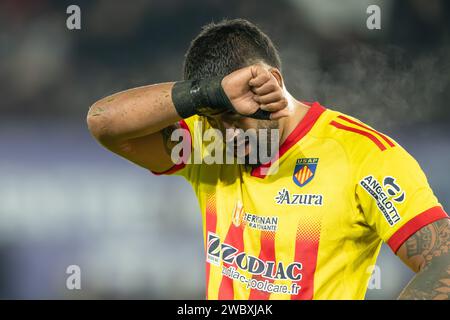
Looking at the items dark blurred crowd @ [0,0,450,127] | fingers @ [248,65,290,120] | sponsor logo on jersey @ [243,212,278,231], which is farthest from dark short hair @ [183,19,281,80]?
dark blurred crowd @ [0,0,450,127]

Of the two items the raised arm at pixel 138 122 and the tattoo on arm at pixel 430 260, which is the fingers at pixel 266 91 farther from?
the tattoo on arm at pixel 430 260

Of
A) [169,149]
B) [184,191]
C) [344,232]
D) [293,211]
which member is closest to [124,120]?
[169,149]

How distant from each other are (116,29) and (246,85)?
3.33 metres

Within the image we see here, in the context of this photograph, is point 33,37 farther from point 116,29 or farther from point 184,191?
point 184,191

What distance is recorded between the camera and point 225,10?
4941mm

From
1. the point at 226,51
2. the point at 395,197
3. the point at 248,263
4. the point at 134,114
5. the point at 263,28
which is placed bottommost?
the point at 248,263

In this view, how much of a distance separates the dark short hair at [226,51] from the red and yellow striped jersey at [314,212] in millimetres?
259

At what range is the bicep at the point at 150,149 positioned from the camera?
2254mm

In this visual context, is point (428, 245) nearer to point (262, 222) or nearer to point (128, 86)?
point (262, 222)

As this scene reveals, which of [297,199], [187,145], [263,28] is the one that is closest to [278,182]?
[297,199]

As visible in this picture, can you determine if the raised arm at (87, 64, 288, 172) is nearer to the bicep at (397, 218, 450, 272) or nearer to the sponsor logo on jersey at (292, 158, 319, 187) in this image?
the sponsor logo on jersey at (292, 158, 319, 187)

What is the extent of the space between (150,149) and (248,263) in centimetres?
52

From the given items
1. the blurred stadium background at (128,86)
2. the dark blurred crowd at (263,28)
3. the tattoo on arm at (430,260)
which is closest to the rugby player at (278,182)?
the tattoo on arm at (430,260)

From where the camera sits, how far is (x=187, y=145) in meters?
2.37
